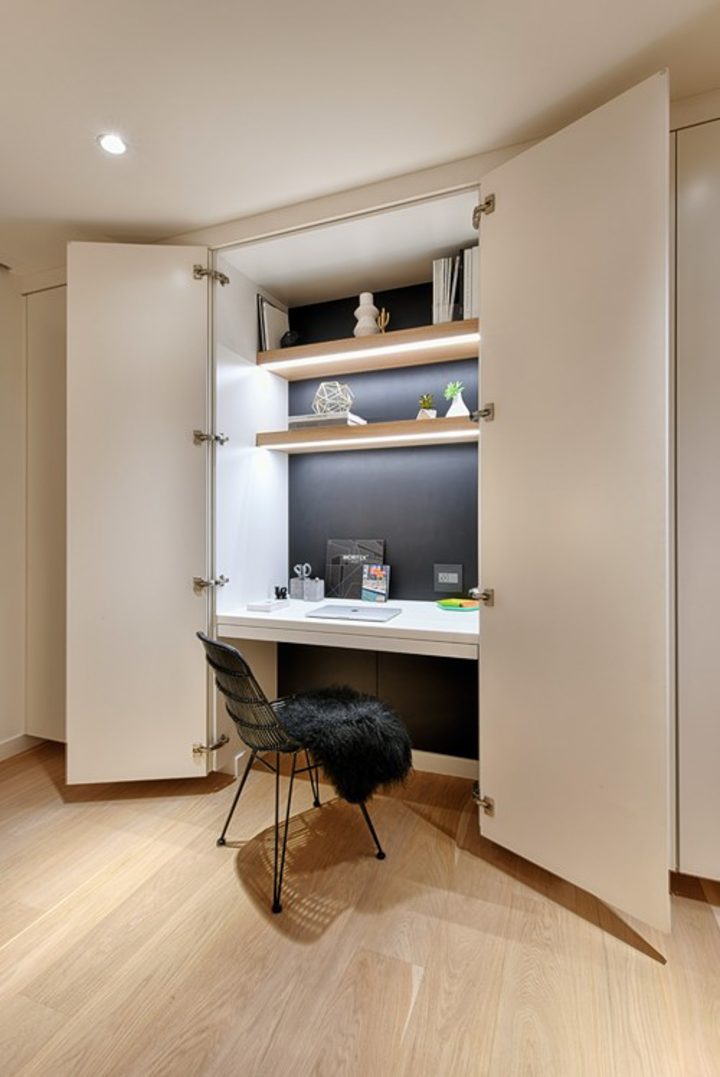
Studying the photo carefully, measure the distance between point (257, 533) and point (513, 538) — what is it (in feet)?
A: 4.37

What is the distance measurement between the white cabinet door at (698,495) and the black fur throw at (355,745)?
0.91 m

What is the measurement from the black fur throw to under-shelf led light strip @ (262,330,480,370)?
4.96 feet

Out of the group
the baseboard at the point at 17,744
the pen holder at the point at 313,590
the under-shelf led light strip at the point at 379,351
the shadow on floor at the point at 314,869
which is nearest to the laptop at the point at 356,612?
the pen holder at the point at 313,590

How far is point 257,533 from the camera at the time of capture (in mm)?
2510

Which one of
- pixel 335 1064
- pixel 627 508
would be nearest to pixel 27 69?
pixel 627 508

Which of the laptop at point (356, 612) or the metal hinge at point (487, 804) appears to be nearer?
the metal hinge at point (487, 804)

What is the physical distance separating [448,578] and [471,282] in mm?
→ 1293

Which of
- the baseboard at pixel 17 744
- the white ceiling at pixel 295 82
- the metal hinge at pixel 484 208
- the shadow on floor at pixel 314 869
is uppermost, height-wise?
the white ceiling at pixel 295 82

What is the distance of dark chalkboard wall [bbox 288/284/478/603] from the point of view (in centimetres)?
240

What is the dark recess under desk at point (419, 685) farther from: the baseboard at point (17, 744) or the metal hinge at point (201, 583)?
the baseboard at point (17, 744)

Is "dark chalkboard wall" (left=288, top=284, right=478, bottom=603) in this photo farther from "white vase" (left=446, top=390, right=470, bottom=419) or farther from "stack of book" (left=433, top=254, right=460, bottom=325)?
"stack of book" (left=433, top=254, right=460, bottom=325)

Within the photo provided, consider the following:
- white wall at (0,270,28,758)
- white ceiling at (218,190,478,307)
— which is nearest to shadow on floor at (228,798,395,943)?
white wall at (0,270,28,758)

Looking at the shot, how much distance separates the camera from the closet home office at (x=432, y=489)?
1414 millimetres

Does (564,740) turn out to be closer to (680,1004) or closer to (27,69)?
(680,1004)
